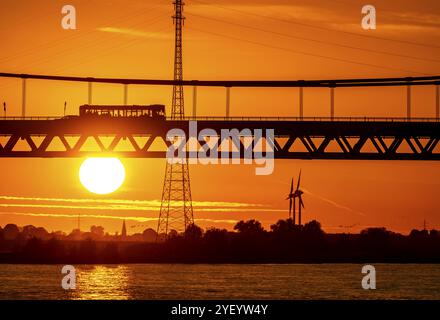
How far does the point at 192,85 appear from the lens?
352 ft

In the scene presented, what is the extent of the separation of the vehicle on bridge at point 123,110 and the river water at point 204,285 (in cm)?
1529

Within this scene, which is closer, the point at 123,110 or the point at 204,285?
the point at 123,110

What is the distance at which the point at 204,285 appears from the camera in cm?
12419

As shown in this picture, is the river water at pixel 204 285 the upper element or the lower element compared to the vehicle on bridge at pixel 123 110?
lower

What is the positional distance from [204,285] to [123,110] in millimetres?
26427

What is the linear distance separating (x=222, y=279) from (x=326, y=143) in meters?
49.5

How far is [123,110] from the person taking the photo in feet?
344

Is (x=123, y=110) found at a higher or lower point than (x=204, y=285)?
higher

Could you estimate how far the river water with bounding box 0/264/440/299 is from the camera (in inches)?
4262

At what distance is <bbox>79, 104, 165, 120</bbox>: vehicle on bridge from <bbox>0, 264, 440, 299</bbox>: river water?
50.2 ft

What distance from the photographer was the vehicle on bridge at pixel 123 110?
341 feet
